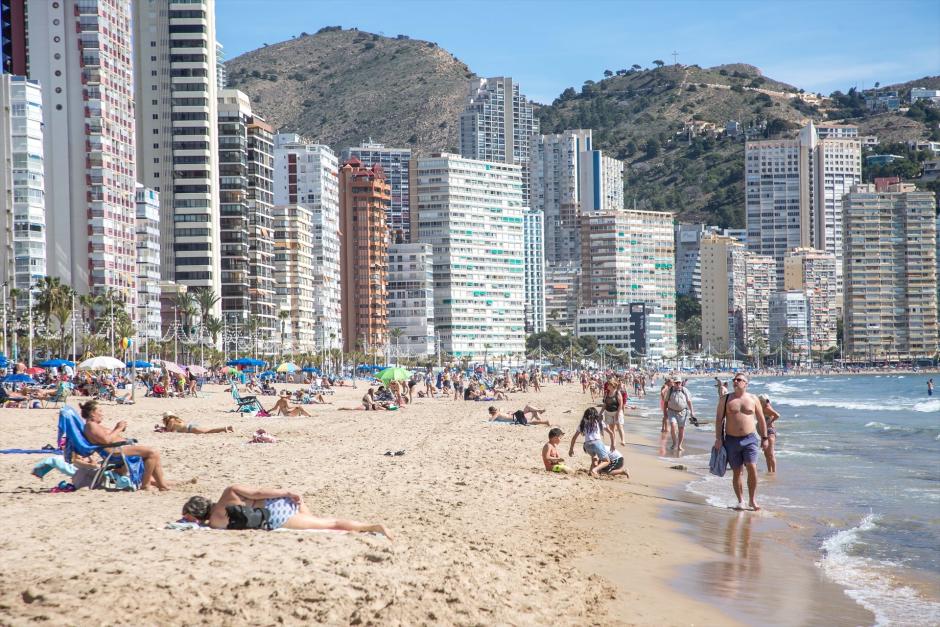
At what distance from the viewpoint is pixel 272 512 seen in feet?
28.8

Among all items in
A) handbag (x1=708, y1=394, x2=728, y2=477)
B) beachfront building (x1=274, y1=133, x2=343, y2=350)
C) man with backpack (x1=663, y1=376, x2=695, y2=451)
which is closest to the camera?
handbag (x1=708, y1=394, x2=728, y2=477)

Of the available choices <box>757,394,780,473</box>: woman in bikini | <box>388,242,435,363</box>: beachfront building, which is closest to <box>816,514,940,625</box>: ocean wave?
<box>757,394,780,473</box>: woman in bikini

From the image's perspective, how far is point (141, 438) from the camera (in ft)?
65.9

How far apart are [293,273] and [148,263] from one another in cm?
2901

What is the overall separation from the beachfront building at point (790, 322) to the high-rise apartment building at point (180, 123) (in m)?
127

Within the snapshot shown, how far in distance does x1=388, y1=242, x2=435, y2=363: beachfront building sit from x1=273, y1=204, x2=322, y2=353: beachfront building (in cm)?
2236

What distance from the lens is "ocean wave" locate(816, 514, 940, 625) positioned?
8419 millimetres

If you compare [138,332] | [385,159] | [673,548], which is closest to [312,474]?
[673,548]

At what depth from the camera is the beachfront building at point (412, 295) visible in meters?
138

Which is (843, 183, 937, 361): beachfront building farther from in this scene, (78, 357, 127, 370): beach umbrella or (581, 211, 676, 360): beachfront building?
(78, 357, 127, 370): beach umbrella

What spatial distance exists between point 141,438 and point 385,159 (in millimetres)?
173115

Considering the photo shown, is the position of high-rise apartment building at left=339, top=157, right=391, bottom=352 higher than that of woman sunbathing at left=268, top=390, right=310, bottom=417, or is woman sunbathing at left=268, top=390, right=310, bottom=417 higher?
high-rise apartment building at left=339, top=157, right=391, bottom=352

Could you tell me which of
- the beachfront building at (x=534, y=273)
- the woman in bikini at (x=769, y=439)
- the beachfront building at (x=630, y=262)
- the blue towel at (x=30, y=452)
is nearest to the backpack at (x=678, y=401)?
the woman in bikini at (x=769, y=439)

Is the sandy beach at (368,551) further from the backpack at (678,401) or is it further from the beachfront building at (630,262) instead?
the beachfront building at (630,262)
